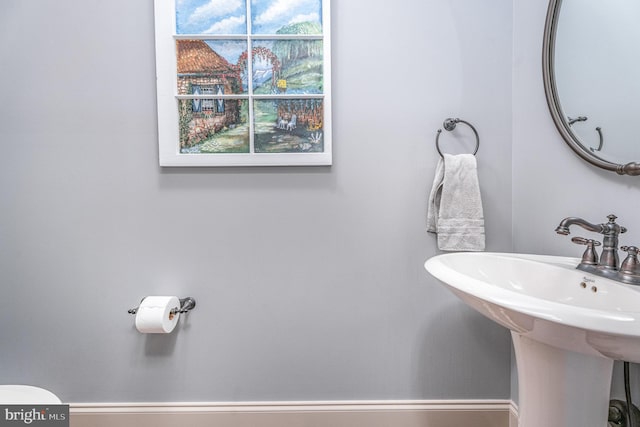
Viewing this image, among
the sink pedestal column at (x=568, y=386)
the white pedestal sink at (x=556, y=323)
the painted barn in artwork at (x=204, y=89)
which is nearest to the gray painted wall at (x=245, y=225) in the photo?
the painted barn in artwork at (x=204, y=89)

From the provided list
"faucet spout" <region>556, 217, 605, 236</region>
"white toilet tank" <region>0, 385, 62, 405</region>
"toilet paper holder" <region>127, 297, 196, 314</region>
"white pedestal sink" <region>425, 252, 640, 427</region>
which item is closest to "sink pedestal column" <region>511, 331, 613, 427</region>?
"white pedestal sink" <region>425, 252, 640, 427</region>

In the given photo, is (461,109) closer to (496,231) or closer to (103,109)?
(496,231)

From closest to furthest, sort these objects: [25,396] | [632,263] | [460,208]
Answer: [632,263], [25,396], [460,208]

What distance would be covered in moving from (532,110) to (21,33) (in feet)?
6.57

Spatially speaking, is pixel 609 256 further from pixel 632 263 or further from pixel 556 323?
pixel 556 323

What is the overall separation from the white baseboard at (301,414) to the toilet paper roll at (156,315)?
0.37 meters

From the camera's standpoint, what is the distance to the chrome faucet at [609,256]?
2.60 feet

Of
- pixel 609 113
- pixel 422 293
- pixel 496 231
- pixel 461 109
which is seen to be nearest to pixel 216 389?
pixel 422 293

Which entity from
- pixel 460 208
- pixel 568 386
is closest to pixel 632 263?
pixel 568 386

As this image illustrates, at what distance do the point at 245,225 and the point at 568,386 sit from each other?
1.13 meters

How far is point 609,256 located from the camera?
0.85 metres

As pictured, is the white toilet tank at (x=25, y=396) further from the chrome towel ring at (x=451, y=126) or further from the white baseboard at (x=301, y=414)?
the chrome towel ring at (x=451, y=126)

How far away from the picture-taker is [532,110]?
3.99 feet

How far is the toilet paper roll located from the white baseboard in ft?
1.21
